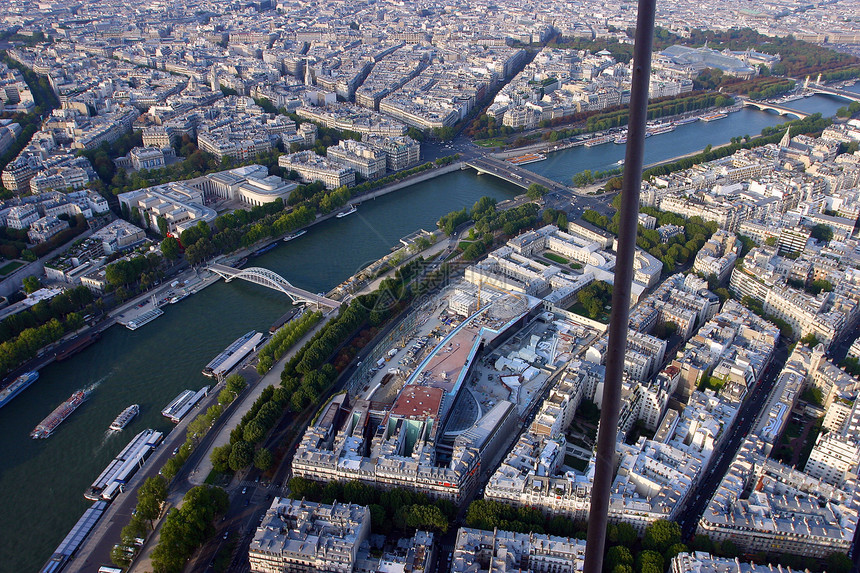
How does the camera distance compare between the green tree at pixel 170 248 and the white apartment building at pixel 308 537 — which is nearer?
the white apartment building at pixel 308 537

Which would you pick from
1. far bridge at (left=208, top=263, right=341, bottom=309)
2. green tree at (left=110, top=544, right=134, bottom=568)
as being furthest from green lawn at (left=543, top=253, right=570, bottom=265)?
green tree at (left=110, top=544, right=134, bottom=568)

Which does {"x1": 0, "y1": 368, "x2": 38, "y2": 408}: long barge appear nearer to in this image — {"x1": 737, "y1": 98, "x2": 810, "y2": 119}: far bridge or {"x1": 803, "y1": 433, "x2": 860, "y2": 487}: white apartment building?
{"x1": 803, "y1": 433, "x2": 860, "y2": 487}: white apartment building

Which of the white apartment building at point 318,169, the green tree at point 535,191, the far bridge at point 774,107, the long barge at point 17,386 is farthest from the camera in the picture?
the far bridge at point 774,107

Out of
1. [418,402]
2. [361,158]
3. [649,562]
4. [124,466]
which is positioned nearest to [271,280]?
[124,466]

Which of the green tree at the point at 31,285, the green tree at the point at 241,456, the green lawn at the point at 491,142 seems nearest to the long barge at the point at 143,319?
the green tree at the point at 31,285

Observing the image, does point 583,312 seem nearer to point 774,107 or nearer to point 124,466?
point 124,466

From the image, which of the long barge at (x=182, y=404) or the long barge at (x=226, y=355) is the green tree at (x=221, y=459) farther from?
the long barge at (x=226, y=355)
